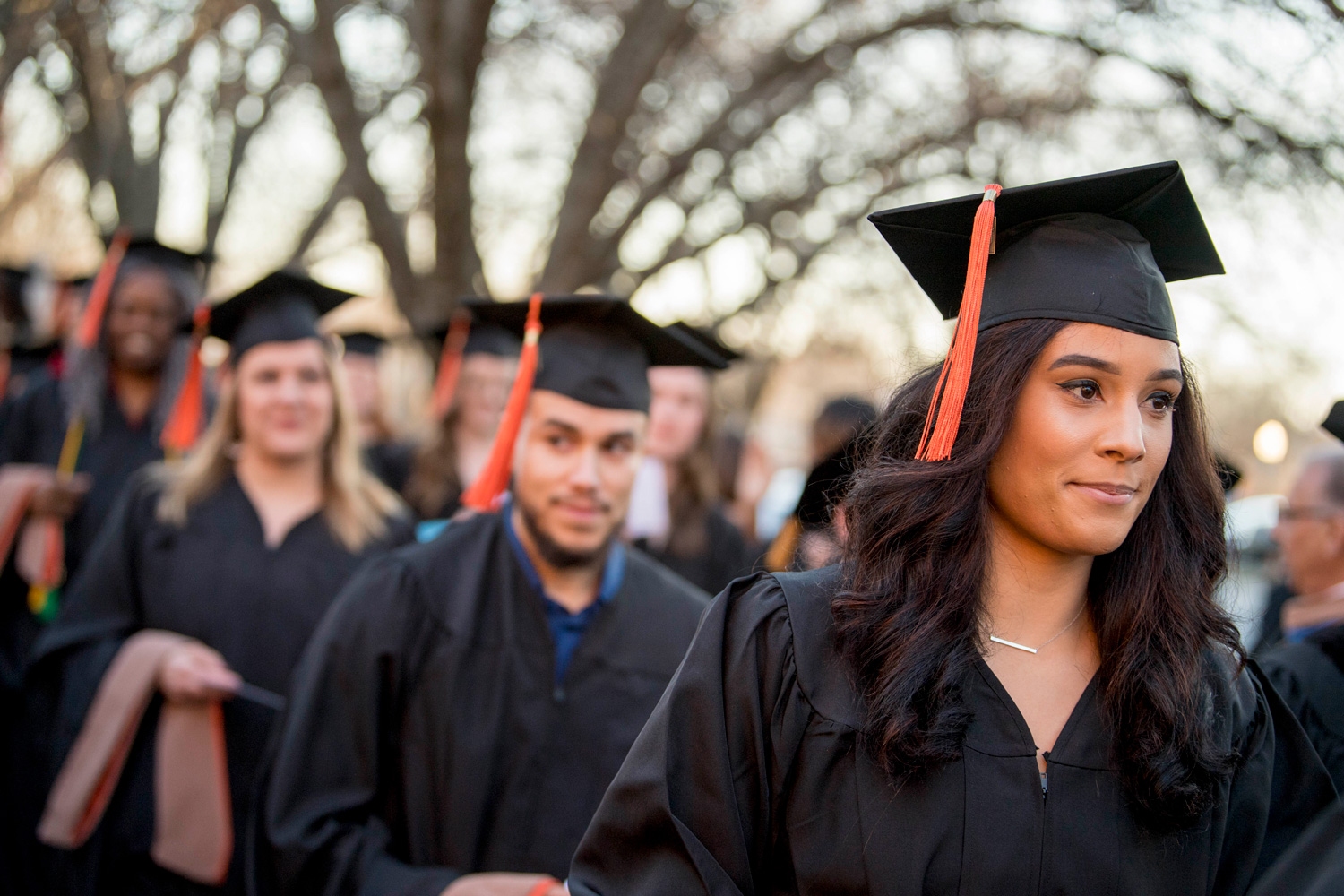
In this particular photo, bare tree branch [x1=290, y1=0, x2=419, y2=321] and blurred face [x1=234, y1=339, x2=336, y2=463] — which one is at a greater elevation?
bare tree branch [x1=290, y1=0, x2=419, y2=321]

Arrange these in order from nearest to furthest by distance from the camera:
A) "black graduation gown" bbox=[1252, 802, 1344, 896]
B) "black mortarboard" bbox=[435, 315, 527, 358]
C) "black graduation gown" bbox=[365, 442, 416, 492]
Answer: "black graduation gown" bbox=[1252, 802, 1344, 896] < "black mortarboard" bbox=[435, 315, 527, 358] < "black graduation gown" bbox=[365, 442, 416, 492]

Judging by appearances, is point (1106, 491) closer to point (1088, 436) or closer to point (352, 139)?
point (1088, 436)

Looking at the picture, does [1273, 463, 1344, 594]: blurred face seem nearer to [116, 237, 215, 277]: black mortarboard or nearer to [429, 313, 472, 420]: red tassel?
[429, 313, 472, 420]: red tassel

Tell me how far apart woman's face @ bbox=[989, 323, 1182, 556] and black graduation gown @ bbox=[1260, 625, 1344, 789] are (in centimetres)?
105

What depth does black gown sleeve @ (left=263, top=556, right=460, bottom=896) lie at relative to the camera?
109 inches

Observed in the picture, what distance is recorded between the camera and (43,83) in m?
7.77

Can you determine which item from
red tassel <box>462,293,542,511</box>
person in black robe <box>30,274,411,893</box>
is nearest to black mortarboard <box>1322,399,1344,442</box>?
red tassel <box>462,293,542,511</box>

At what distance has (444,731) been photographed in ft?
9.66

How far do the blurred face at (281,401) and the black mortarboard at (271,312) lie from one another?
5cm

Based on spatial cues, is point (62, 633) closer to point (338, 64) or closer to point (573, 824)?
point (573, 824)

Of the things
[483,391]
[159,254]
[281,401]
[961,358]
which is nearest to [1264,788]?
[961,358]

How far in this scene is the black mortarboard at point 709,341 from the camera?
3.43 meters

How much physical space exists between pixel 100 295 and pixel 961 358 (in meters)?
4.36

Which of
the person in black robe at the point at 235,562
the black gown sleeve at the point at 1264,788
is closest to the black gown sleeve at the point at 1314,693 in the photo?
the black gown sleeve at the point at 1264,788
